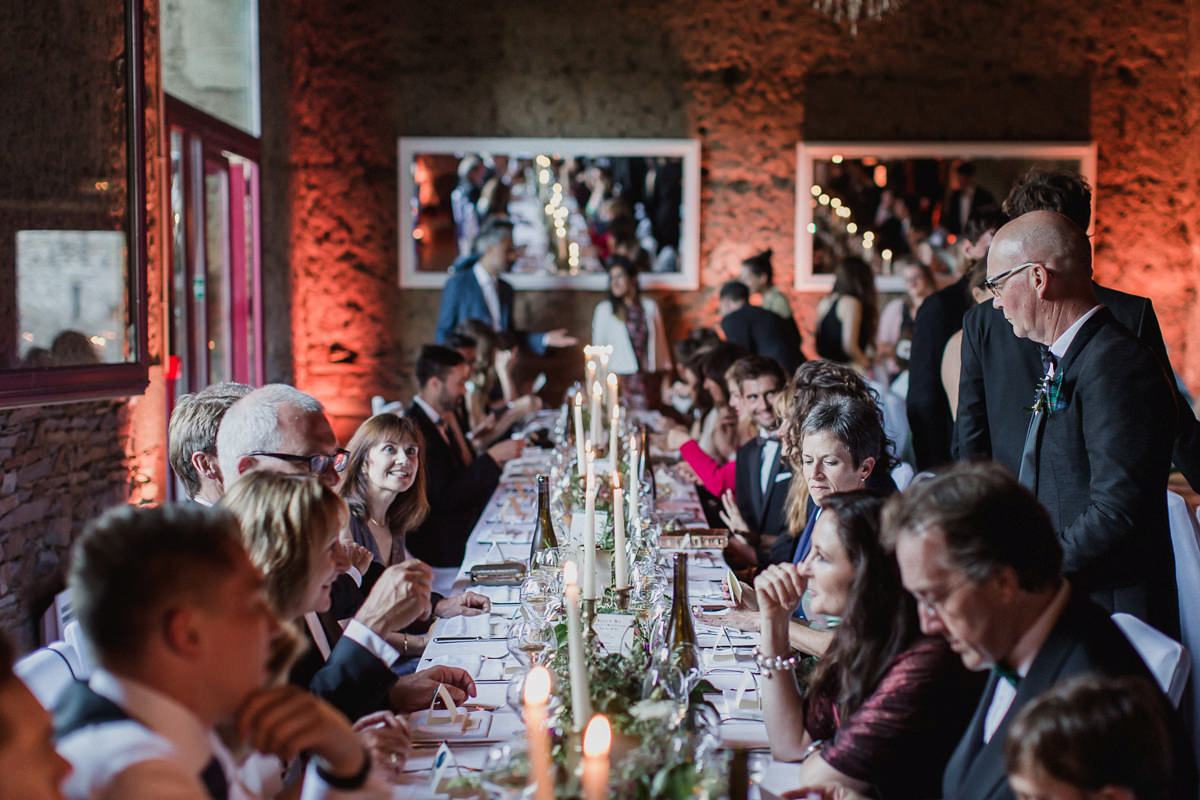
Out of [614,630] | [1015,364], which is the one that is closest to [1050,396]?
[1015,364]

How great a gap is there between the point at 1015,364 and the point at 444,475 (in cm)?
243

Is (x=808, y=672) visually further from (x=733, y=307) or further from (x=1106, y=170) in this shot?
(x=1106, y=170)

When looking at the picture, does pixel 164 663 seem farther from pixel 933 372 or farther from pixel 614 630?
pixel 933 372

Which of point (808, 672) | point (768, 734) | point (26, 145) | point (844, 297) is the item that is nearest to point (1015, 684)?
point (768, 734)

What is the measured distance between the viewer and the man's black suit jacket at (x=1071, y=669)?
149 centimetres

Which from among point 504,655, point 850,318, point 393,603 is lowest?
point 504,655

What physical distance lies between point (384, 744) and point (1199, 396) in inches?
327

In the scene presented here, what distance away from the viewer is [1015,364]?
2.90 m

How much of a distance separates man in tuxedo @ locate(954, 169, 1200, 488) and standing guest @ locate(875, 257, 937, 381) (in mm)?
4329

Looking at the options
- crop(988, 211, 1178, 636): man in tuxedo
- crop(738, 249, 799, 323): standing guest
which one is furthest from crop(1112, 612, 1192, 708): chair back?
crop(738, 249, 799, 323): standing guest

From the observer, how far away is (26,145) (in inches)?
152

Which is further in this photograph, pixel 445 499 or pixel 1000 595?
pixel 445 499

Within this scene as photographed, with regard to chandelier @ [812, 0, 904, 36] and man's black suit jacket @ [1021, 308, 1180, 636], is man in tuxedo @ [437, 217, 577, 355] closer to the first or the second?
chandelier @ [812, 0, 904, 36]

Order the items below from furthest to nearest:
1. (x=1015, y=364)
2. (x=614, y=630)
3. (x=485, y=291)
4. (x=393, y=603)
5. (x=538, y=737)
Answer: (x=485, y=291)
(x=1015, y=364)
(x=614, y=630)
(x=393, y=603)
(x=538, y=737)
